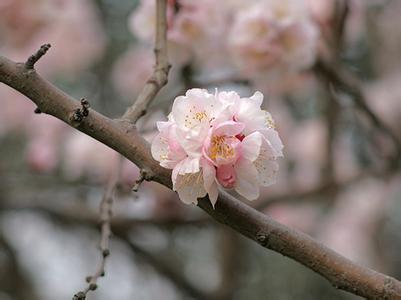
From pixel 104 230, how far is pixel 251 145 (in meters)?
0.30

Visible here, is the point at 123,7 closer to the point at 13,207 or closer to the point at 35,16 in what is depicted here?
the point at 35,16

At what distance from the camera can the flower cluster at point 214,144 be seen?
839 millimetres

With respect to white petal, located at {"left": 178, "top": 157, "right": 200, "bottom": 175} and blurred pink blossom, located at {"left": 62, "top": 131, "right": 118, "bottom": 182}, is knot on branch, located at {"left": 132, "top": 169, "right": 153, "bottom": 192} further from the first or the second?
blurred pink blossom, located at {"left": 62, "top": 131, "right": 118, "bottom": 182}

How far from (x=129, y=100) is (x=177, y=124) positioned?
2102 millimetres

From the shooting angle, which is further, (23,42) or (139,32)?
(23,42)

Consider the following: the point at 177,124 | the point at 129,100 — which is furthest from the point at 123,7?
the point at 177,124

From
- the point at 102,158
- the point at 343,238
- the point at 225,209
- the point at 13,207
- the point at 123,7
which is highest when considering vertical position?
the point at 123,7

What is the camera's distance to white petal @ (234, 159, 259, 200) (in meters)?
0.86

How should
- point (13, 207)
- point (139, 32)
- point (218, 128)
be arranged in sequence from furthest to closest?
point (13, 207), point (139, 32), point (218, 128)

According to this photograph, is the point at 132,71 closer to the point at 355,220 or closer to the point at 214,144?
the point at 355,220

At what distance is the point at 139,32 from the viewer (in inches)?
66.9

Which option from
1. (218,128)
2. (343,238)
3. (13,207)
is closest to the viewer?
(218,128)

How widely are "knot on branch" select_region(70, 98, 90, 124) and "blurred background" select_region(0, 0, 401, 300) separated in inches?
23.5

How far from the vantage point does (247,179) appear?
87cm
